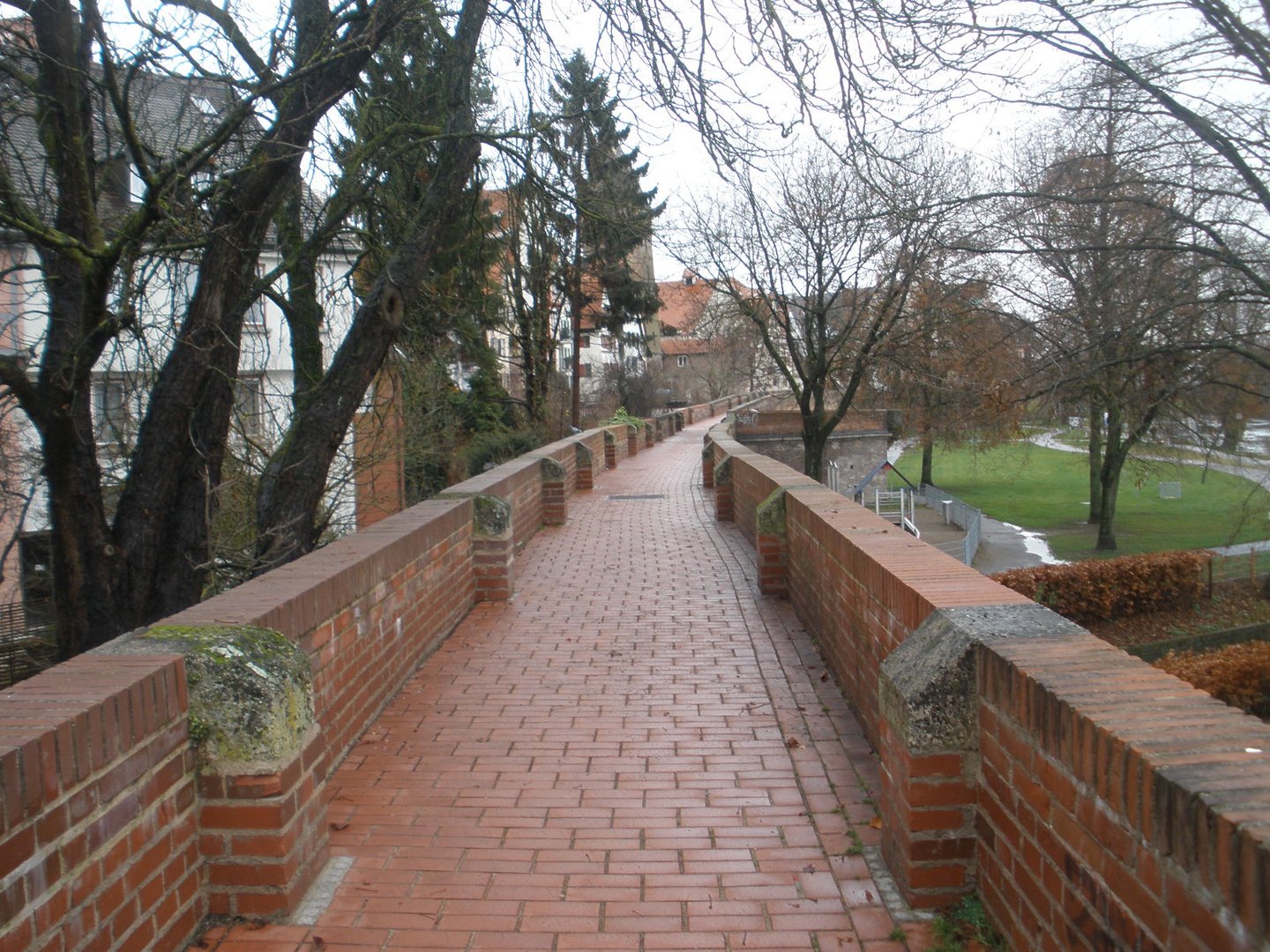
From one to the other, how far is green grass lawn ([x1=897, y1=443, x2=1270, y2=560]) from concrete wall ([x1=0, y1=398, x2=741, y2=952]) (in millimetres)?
16472

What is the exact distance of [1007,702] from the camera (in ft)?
9.60

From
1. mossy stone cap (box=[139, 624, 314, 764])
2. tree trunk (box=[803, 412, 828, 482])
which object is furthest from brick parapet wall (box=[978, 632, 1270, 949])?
tree trunk (box=[803, 412, 828, 482])

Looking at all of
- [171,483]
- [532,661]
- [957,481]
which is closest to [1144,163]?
[532,661]

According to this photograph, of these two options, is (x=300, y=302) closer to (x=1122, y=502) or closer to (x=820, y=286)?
(x=820, y=286)

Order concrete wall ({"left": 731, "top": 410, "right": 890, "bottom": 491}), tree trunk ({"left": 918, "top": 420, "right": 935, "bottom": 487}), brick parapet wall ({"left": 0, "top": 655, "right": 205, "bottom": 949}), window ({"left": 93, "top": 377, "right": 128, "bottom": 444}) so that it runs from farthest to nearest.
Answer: tree trunk ({"left": 918, "top": 420, "right": 935, "bottom": 487}) → concrete wall ({"left": 731, "top": 410, "right": 890, "bottom": 491}) → window ({"left": 93, "top": 377, "right": 128, "bottom": 444}) → brick parapet wall ({"left": 0, "top": 655, "right": 205, "bottom": 949})

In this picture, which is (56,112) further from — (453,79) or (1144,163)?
(1144,163)

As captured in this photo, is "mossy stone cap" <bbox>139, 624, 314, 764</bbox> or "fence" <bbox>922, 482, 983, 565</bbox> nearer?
"mossy stone cap" <bbox>139, 624, 314, 764</bbox>

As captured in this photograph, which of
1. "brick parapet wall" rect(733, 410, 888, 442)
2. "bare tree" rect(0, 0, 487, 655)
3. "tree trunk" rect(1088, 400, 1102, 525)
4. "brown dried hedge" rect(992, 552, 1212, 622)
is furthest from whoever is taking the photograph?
"brick parapet wall" rect(733, 410, 888, 442)

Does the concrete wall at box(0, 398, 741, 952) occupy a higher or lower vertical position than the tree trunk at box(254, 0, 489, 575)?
lower

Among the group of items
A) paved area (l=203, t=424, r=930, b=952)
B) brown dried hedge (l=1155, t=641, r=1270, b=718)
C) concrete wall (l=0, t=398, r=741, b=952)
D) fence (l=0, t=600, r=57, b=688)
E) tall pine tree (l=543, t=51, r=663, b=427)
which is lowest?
brown dried hedge (l=1155, t=641, r=1270, b=718)

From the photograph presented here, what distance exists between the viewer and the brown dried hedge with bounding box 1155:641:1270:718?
38.5ft

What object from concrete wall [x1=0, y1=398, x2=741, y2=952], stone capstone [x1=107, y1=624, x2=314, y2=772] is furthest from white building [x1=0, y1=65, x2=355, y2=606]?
stone capstone [x1=107, y1=624, x2=314, y2=772]

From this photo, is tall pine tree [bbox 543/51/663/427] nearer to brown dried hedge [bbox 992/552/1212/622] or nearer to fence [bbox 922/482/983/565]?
brown dried hedge [bbox 992/552/1212/622]

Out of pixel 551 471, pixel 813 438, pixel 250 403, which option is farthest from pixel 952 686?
pixel 813 438
